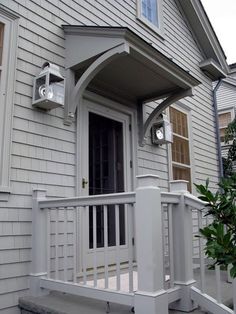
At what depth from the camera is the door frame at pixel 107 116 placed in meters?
3.81

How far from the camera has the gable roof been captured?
6.64 meters

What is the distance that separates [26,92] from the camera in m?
3.40

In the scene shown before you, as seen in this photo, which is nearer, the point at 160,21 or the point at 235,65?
the point at 160,21

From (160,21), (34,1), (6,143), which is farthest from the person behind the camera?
(160,21)

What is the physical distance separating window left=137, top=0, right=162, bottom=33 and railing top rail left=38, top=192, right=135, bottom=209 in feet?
11.4

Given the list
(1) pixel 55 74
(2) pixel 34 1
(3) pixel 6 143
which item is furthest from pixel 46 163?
(2) pixel 34 1

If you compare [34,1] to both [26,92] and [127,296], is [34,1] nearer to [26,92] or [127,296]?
[26,92]

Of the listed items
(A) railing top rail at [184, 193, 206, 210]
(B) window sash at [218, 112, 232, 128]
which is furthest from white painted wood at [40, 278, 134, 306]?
(B) window sash at [218, 112, 232, 128]

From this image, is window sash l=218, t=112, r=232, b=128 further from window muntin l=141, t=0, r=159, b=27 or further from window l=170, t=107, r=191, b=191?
window muntin l=141, t=0, r=159, b=27

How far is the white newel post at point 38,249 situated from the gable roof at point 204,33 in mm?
5104

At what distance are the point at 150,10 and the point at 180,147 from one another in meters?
2.31

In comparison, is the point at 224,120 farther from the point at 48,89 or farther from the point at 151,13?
the point at 48,89

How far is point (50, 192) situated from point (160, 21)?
12.5 feet

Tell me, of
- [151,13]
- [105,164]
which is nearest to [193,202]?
[105,164]
